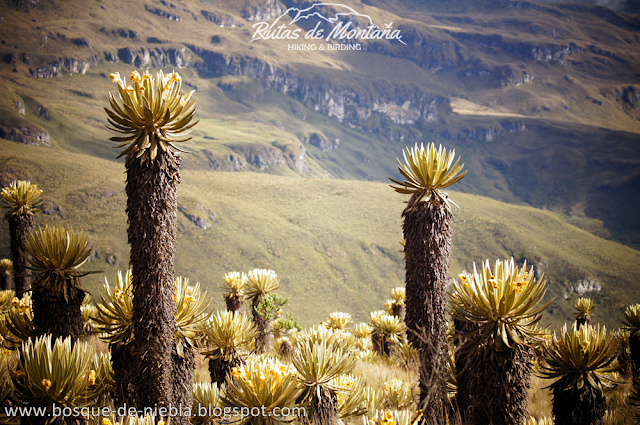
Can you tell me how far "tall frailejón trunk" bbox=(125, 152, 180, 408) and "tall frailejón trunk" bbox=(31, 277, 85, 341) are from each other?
1205mm

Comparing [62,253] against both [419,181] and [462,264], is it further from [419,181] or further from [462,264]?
[462,264]

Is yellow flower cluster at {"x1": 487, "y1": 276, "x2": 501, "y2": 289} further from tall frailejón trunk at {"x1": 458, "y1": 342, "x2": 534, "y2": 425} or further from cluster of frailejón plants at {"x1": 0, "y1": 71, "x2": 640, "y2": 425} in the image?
tall frailejón trunk at {"x1": 458, "y1": 342, "x2": 534, "y2": 425}

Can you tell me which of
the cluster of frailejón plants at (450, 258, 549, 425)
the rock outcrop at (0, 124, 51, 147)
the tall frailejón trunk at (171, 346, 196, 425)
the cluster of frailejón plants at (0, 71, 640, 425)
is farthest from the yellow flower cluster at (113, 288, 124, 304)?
the rock outcrop at (0, 124, 51, 147)

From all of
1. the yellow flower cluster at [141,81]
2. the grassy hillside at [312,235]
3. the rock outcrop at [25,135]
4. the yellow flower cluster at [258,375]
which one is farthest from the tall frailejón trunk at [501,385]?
the rock outcrop at [25,135]

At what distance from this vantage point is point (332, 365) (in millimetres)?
4664

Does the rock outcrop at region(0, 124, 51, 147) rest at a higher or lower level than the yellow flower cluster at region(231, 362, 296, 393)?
higher

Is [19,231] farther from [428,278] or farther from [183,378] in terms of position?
[428,278]

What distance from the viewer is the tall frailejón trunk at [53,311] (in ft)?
16.3

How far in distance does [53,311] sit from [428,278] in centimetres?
479

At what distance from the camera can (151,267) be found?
4.46 metres

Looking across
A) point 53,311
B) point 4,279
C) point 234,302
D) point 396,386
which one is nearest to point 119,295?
point 53,311

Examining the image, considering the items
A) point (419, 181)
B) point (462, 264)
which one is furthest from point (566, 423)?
point (462, 264)

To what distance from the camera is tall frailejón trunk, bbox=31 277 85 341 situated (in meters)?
4.96

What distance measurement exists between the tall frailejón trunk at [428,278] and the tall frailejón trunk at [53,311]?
4.34 metres
